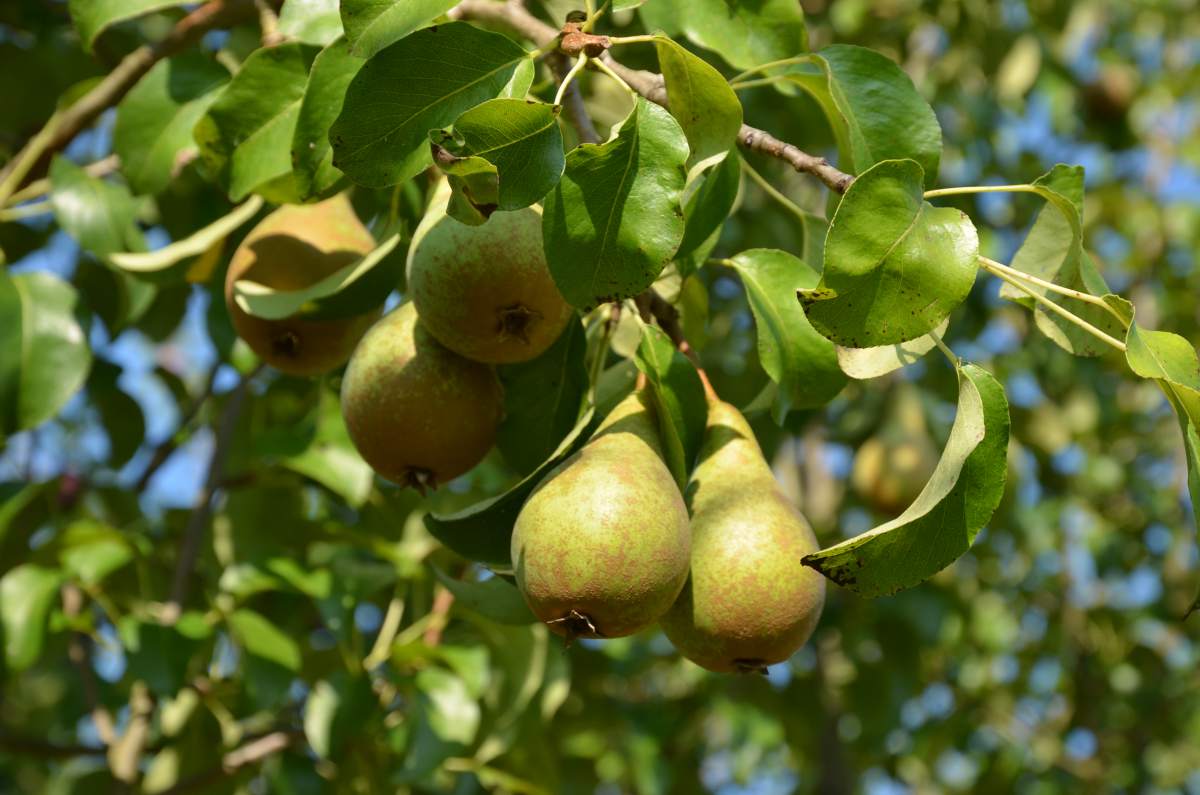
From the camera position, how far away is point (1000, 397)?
102 cm

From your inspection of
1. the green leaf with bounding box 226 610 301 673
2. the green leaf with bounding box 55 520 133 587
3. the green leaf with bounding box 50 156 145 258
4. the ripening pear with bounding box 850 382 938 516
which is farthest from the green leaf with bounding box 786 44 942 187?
the ripening pear with bounding box 850 382 938 516

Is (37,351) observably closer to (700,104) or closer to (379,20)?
(379,20)

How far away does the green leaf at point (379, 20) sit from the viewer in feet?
3.41

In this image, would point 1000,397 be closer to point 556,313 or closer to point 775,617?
point 775,617

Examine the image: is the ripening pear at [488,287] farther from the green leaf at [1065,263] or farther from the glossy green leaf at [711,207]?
the green leaf at [1065,263]

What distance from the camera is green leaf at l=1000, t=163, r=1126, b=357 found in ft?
3.74

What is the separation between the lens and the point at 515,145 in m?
0.98

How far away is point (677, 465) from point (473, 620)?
1071mm

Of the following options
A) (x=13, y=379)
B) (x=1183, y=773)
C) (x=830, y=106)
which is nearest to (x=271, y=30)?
(x=13, y=379)

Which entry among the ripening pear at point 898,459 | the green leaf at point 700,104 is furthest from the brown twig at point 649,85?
the ripening pear at point 898,459

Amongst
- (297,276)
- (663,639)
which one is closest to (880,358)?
(297,276)

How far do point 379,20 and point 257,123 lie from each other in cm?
39

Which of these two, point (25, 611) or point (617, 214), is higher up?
point (617, 214)

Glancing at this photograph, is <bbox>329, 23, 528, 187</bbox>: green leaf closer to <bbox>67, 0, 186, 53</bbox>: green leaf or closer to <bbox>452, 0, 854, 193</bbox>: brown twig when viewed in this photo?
<bbox>452, 0, 854, 193</bbox>: brown twig
